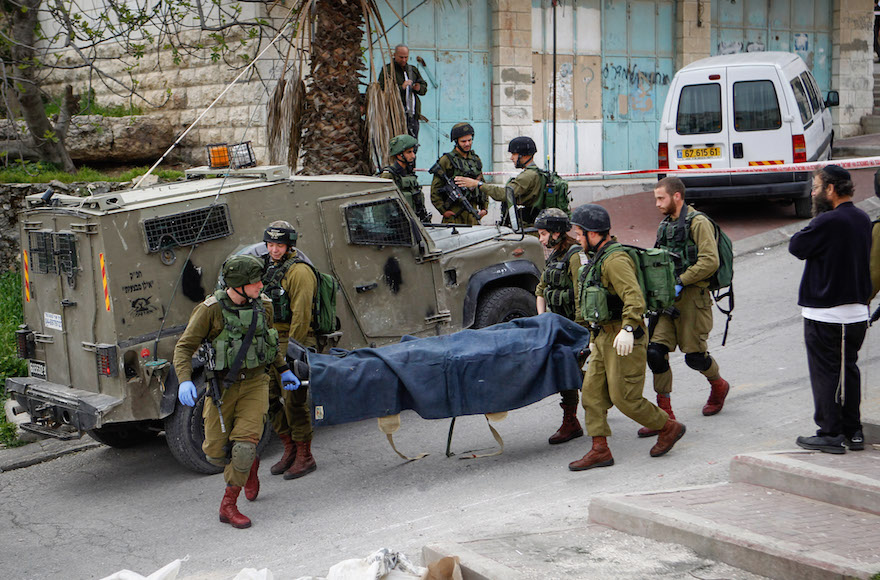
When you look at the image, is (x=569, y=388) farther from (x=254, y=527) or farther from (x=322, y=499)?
(x=254, y=527)

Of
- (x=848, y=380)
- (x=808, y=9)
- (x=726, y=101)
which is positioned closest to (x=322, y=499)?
(x=848, y=380)

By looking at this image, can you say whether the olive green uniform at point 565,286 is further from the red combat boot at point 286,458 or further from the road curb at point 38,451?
the road curb at point 38,451

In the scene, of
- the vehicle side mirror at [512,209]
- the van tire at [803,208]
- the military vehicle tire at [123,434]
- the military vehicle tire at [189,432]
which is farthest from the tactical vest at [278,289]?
the van tire at [803,208]

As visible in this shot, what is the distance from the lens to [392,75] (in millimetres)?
11227

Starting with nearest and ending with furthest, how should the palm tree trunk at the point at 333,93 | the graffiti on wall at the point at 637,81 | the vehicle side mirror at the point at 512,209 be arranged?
the vehicle side mirror at the point at 512,209
the palm tree trunk at the point at 333,93
the graffiti on wall at the point at 637,81

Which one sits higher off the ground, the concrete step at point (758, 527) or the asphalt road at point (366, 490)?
the concrete step at point (758, 527)

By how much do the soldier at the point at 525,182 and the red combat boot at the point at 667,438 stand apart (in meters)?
3.44

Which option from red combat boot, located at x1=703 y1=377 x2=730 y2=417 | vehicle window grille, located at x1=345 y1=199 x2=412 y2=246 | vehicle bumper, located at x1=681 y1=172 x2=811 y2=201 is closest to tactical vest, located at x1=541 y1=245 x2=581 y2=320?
red combat boot, located at x1=703 y1=377 x2=730 y2=417

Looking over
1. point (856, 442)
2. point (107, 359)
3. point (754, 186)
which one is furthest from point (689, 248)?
point (754, 186)

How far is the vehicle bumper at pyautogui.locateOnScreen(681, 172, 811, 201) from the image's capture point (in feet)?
44.2

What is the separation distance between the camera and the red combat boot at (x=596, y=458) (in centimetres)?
658

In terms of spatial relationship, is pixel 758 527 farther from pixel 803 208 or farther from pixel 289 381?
pixel 803 208

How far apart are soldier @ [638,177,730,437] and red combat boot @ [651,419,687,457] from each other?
1.11 ft

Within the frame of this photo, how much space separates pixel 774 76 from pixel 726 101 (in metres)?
0.72
